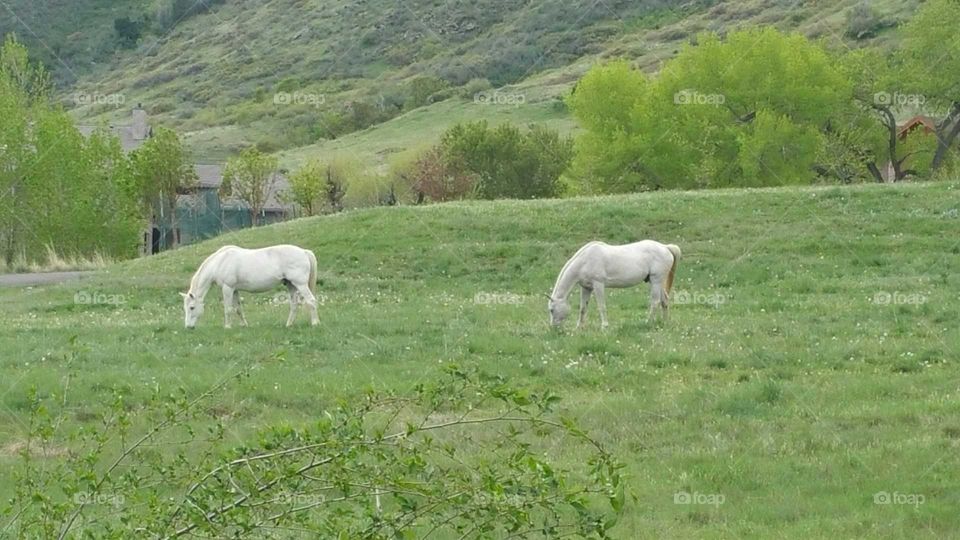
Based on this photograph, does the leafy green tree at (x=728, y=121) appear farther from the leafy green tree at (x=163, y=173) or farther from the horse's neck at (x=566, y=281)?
the horse's neck at (x=566, y=281)

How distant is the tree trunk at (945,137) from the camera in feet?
217

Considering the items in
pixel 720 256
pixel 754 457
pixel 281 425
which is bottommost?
pixel 720 256

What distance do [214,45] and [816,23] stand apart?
7046 cm

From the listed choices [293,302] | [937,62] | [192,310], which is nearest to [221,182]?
[937,62]

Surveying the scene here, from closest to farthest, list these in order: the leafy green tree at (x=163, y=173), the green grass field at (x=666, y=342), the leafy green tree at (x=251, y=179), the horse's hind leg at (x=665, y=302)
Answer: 1. the green grass field at (x=666, y=342)
2. the horse's hind leg at (x=665, y=302)
3. the leafy green tree at (x=163, y=173)
4. the leafy green tree at (x=251, y=179)

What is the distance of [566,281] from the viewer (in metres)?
21.4

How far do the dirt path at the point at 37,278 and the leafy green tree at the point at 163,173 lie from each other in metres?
23.1

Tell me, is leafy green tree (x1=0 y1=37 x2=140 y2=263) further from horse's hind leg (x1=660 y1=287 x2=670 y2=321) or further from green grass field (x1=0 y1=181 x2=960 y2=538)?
horse's hind leg (x1=660 y1=287 x2=670 y2=321)

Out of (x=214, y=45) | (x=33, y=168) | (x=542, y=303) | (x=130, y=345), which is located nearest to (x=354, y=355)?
(x=130, y=345)

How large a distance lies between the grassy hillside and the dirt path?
6851cm

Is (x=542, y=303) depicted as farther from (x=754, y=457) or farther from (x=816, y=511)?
(x=816, y=511)

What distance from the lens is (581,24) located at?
142 metres

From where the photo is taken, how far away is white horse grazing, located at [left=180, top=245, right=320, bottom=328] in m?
22.5

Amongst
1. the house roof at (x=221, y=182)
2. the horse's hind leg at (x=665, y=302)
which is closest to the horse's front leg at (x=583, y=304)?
the horse's hind leg at (x=665, y=302)
